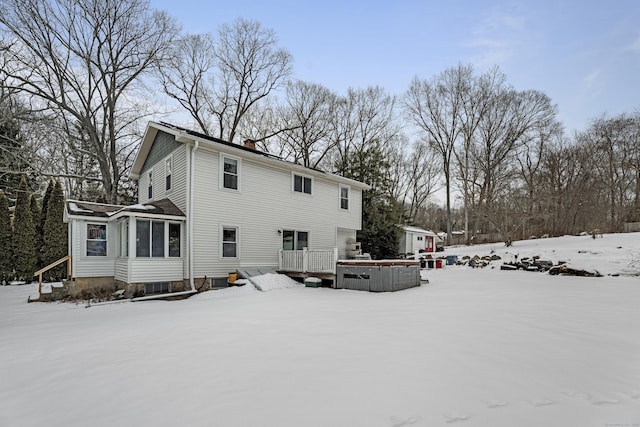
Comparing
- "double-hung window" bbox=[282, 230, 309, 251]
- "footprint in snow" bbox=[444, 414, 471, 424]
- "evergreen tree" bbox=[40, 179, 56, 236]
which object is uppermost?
"evergreen tree" bbox=[40, 179, 56, 236]

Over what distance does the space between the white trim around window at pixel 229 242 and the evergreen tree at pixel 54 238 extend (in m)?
8.89

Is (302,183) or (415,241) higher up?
(302,183)

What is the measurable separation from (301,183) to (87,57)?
1340cm

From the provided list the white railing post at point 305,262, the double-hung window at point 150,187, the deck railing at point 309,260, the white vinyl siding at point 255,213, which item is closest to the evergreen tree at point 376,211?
the white vinyl siding at point 255,213

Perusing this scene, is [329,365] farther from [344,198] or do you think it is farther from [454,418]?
[344,198]

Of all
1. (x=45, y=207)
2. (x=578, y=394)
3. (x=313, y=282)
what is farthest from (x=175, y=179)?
(x=578, y=394)

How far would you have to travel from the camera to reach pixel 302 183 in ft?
47.6

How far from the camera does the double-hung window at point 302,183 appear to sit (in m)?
14.2

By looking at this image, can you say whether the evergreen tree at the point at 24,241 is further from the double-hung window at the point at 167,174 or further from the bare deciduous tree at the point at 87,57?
the double-hung window at the point at 167,174

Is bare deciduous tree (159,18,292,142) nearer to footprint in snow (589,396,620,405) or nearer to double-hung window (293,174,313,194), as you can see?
double-hung window (293,174,313,194)

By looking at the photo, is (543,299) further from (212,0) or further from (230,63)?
(230,63)

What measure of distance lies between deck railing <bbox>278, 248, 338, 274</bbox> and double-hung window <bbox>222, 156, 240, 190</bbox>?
3.16m

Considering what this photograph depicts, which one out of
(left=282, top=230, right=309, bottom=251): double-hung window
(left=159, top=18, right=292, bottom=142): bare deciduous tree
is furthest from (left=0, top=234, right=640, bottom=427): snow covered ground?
(left=159, top=18, right=292, bottom=142): bare deciduous tree

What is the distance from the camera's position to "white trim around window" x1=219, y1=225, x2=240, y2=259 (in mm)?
11594
